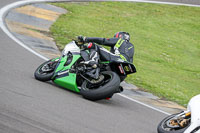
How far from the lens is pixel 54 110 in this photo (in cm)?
611

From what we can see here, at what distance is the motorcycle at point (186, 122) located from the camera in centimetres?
518

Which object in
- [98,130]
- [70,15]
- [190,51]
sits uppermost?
[98,130]

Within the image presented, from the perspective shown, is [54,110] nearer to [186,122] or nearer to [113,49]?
[186,122]

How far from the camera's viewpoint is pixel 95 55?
25.8 ft

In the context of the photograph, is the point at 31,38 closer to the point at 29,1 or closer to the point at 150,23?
the point at 29,1

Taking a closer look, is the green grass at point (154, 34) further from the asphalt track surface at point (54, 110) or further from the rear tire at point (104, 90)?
the rear tire at point (104, 90)

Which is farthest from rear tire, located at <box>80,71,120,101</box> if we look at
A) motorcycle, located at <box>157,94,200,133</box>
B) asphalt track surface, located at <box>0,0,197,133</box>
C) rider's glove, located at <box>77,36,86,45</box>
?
motorcycle, located at <box>157,94,200,133</box>

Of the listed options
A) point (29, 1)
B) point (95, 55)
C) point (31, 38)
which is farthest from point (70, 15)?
point (95, 55)

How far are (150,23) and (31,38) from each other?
992 cm

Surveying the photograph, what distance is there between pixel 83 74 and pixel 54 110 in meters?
1.76

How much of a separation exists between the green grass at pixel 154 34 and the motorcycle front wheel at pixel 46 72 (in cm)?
309

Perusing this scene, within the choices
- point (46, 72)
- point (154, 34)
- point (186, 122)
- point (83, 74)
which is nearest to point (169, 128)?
point (186, 122)

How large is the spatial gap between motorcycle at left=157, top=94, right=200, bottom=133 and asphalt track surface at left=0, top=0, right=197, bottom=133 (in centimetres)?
59

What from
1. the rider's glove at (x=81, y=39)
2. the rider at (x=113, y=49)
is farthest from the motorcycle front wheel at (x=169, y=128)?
the rider's glove at (x=81, y=39)
